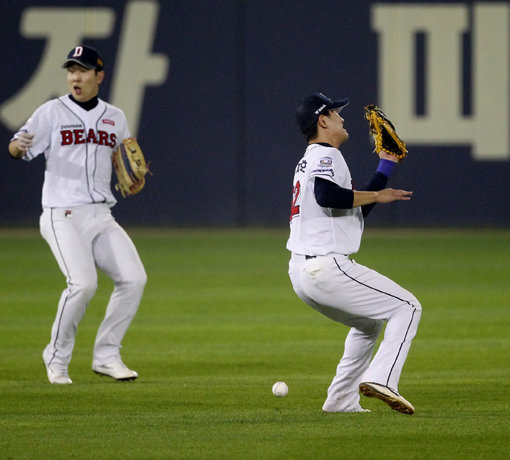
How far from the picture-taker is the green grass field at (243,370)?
5402 mm

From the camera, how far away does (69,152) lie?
25.6 feet

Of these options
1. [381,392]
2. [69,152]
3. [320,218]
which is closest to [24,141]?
[69,152]

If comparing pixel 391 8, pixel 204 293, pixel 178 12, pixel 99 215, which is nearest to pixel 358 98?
pixel 391 8

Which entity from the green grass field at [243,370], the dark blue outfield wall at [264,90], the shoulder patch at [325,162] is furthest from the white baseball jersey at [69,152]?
the dark blue outfield wall at [264,90]

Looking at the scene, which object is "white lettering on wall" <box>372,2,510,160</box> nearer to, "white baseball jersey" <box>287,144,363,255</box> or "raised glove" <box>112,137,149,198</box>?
"raised glove" <box>112,137,149,198</box>

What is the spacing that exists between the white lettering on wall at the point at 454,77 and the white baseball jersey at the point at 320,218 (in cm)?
1451

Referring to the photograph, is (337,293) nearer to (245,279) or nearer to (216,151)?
(245,279)

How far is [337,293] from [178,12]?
15.9 meters

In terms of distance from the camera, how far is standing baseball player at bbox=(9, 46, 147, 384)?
768 centimetres

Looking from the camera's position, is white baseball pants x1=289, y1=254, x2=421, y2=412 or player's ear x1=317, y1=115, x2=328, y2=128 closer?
white baseball pants x1=289, y1=254, x2=421, y2=412

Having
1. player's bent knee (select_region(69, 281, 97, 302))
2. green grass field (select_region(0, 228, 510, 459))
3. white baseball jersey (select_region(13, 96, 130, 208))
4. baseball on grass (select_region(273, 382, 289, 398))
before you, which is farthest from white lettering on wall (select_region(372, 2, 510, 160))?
baseball on grass (select_region(273, 382, 289, 398))

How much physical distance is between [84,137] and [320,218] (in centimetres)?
240

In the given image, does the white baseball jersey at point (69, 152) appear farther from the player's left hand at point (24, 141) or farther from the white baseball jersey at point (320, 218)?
the white baseball jersey at point (320, 218)

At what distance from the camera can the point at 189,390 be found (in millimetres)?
7289
